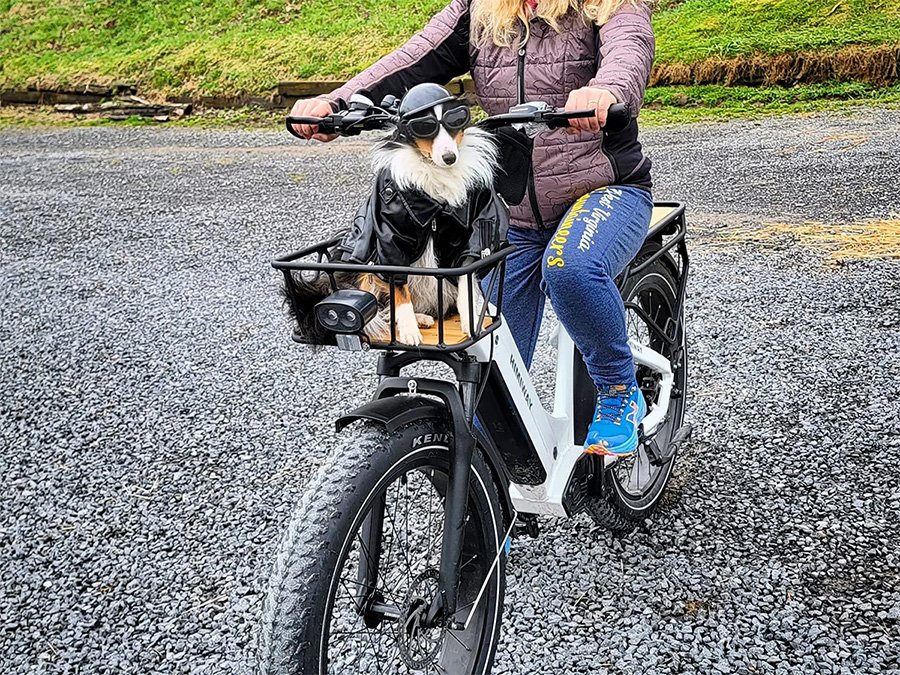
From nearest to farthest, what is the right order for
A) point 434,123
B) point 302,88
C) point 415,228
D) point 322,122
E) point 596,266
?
point 434,123
point 415,228
point 322,122
point 596,266
point 302,88

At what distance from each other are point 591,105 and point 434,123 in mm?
389

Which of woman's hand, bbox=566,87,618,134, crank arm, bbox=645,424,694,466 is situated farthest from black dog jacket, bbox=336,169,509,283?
crank arm, bbox=645,424,694,466

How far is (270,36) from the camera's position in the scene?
53.0 ft

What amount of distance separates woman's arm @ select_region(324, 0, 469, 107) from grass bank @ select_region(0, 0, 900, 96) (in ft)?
33.5

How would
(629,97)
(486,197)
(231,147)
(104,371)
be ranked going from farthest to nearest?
(231,147), (104,371), (629,97), (486,197)

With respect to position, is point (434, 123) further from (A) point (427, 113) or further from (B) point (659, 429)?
(B) point (659, 429)

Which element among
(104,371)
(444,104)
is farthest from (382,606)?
(104,371)

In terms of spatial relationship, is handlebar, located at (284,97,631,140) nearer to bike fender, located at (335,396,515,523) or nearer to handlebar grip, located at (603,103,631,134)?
handlebar grip, located at (603,103,631,134)

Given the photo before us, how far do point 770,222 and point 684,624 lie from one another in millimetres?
4747

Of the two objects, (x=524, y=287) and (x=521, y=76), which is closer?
(x=521, y=76)

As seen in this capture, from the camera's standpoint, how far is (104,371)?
4.91 metres

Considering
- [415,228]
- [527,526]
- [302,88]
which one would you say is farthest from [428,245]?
[302,88]

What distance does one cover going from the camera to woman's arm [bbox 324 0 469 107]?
2477mm

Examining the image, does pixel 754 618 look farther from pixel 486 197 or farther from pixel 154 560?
pixel 154 560
